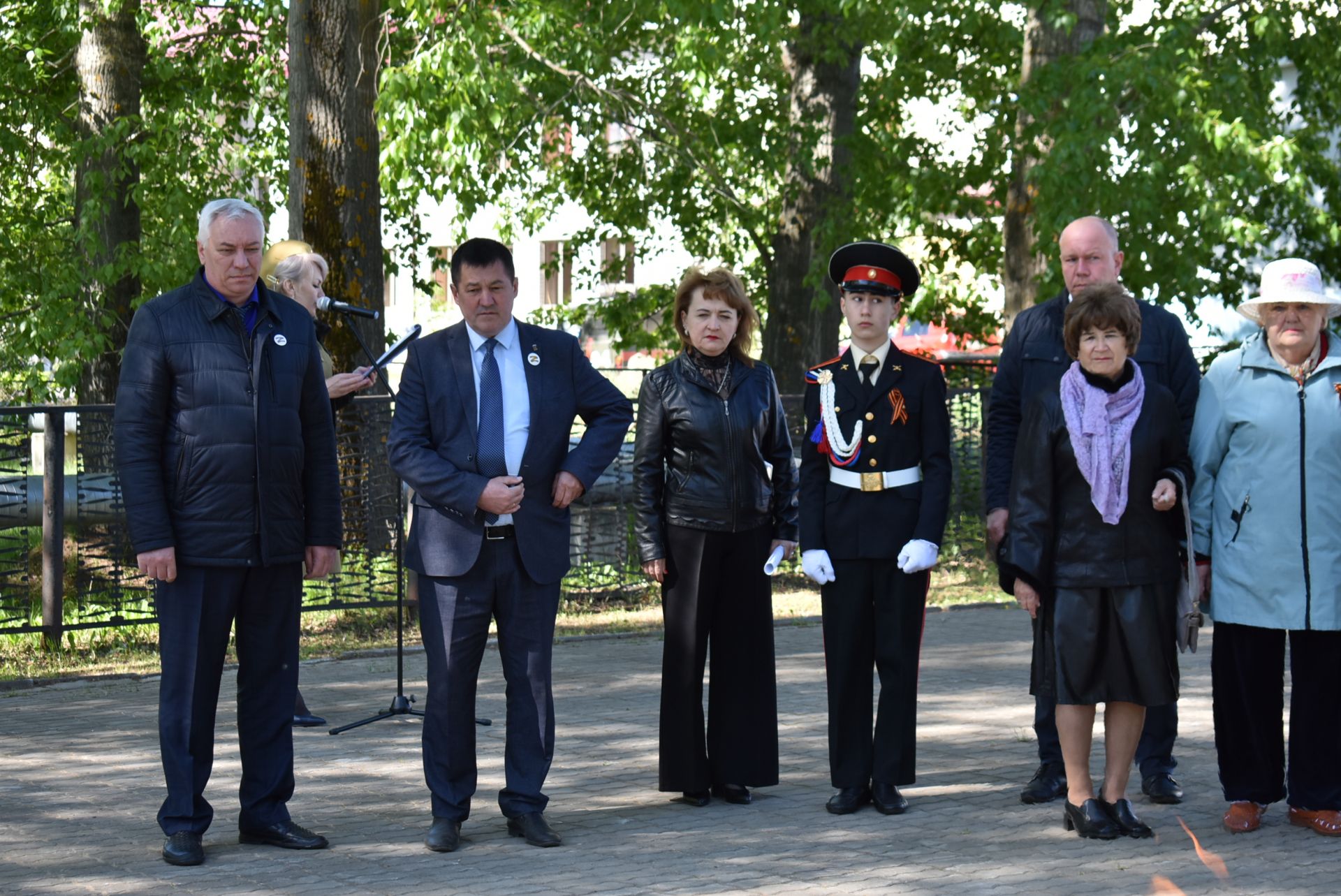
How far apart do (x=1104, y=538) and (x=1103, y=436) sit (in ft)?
1.14

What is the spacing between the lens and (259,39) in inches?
788

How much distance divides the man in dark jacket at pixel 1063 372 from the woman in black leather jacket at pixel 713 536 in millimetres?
818

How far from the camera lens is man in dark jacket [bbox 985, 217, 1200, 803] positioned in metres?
6.67

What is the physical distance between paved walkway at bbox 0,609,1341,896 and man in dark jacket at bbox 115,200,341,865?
28cm

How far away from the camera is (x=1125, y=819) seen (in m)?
6.17

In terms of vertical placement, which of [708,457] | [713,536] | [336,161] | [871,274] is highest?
[336,161]

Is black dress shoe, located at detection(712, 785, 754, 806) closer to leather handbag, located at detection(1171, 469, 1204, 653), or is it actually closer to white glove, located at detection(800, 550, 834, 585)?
white glove, located at detection(800, 550, 834, 585)

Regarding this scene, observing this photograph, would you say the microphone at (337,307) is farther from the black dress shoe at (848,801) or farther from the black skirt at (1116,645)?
the black skirt at (1116,645)

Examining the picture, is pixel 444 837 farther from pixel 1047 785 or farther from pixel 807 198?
pixel 807 198

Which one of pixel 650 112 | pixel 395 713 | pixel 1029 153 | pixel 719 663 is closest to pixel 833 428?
pixel 719 663

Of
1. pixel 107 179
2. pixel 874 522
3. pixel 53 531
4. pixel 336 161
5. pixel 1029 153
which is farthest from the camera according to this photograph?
pixel 107 179

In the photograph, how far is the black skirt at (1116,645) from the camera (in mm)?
6059

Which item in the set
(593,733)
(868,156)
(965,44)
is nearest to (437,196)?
(868,156)

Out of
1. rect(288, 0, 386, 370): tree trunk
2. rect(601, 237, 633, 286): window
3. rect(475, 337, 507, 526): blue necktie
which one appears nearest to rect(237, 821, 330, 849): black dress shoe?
rect(475, 337, 507, 526): blue necktie
